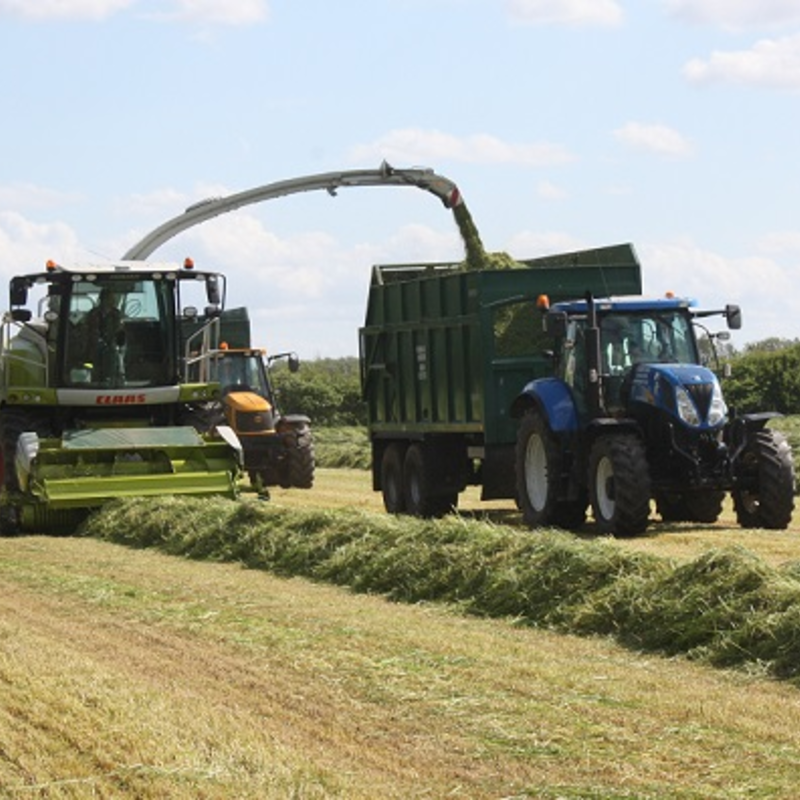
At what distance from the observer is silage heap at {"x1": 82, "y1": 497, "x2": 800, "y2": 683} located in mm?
9188

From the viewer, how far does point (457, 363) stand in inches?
693

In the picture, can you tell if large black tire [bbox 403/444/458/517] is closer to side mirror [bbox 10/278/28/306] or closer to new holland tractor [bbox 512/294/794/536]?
new holland tractor [bbox 512/294/794/536]

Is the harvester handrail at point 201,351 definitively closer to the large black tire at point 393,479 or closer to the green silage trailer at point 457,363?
the green silage trailer at point 457,363

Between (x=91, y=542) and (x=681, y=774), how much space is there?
11.2m

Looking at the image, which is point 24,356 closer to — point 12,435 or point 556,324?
point 12,435

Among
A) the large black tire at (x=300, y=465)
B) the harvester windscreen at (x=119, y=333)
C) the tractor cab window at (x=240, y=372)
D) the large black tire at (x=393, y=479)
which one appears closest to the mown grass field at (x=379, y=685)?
the large black tire at (x=393, y=479)

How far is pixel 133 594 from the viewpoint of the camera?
11.9 metres

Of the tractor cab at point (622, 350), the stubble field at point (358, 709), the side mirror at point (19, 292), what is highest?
the side mirror at point (19, 292)

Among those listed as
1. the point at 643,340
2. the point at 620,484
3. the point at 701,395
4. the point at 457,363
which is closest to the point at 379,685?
the point at 620,484

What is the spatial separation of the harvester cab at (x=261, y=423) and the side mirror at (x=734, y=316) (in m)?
8.89

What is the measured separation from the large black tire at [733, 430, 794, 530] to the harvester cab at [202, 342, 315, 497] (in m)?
9.54

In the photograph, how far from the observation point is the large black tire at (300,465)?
2508cm

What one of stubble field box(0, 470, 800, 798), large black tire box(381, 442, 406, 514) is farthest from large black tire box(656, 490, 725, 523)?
stubble field box(0, 470, 800, 798)

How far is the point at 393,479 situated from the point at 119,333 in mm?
3379
